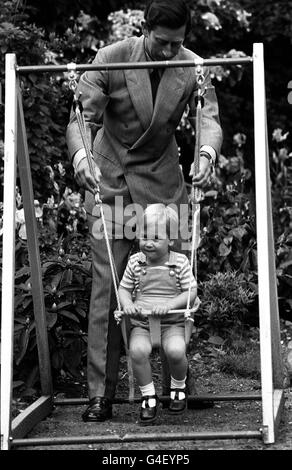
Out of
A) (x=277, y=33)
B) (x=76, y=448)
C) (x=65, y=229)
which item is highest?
(x=277, y=33)

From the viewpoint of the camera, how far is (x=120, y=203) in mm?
4934

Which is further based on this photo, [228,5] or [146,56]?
[228,5]

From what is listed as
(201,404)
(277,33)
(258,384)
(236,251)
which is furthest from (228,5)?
(201,404)

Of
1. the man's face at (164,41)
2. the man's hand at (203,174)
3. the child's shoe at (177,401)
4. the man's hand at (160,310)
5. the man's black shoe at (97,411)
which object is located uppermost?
the man's face at (164,41)

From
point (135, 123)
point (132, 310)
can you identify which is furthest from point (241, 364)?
point (135, 123)

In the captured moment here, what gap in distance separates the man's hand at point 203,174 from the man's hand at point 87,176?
1.41 ft

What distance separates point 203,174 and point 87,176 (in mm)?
514

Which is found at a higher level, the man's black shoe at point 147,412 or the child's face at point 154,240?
the child's face at point 154,240

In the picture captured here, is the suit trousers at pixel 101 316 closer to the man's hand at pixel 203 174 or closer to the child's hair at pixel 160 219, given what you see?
the child's hair at pixel 160 219

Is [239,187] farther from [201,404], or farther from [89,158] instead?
[89,158]

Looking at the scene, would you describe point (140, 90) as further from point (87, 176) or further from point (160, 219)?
point (160, 219)

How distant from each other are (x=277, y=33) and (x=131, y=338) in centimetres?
562

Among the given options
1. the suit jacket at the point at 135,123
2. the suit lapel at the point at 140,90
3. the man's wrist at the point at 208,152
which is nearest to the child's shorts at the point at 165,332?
the suit jacket at the point at 135,123

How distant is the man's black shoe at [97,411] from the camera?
4844mm
